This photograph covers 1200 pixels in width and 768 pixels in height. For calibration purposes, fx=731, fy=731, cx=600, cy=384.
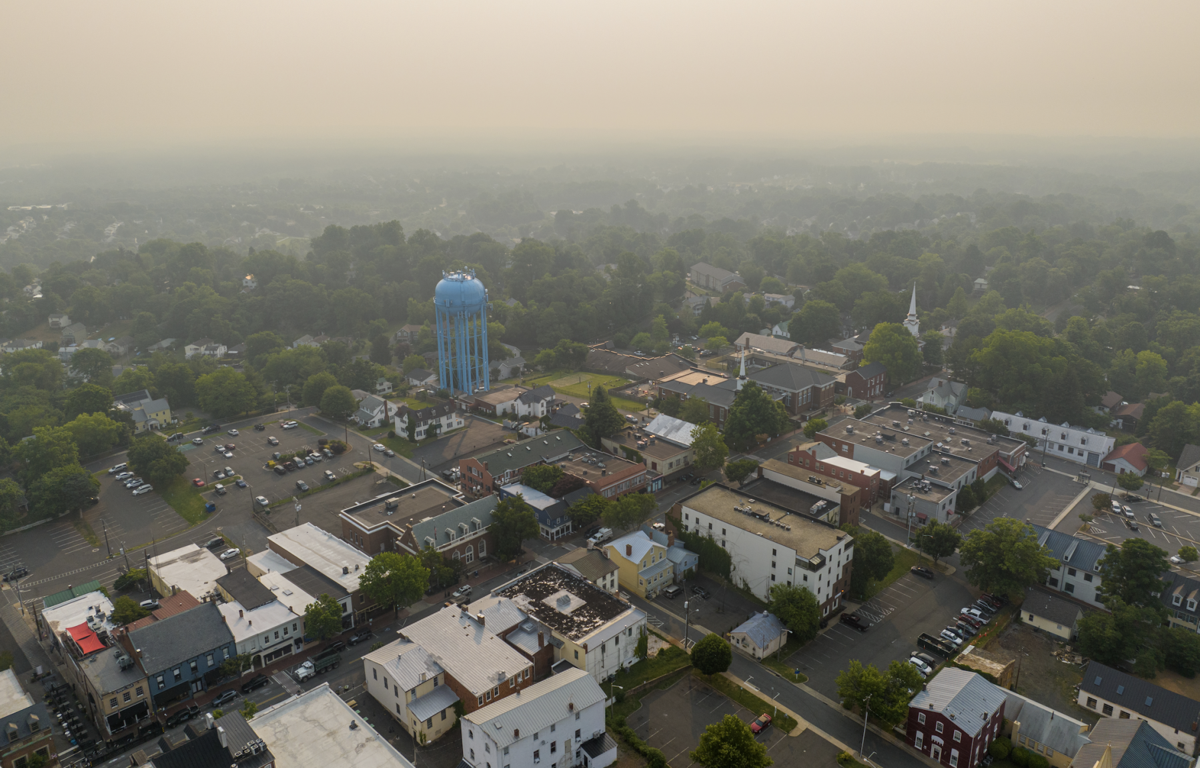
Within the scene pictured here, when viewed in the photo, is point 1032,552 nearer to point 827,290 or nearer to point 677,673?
point 677,673

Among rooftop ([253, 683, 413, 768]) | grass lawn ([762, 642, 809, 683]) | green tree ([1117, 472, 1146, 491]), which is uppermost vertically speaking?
rooftop ([253, 683, 413, 768])

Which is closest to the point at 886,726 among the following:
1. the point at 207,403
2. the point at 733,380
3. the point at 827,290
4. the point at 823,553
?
the point at 823,553

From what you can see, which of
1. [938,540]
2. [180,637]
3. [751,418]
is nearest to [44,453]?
[180,637]

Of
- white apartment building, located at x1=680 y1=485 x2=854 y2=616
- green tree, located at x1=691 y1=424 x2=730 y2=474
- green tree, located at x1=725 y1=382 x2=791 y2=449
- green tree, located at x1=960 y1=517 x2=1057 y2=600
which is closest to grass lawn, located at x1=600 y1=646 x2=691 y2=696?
white apartment building, located at x1=680 y1=485 x2=854 y2=616

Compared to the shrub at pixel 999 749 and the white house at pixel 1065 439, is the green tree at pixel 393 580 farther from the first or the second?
the white house at pixel 1065 439

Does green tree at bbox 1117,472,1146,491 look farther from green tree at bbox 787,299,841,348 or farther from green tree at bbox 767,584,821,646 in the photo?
green tree at bbox 787,299,841,348

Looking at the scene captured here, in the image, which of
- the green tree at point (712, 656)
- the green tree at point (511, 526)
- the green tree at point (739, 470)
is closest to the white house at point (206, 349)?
the green tree at point (511, 526)

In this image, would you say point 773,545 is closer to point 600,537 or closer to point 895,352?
point 600,537
